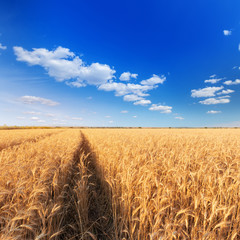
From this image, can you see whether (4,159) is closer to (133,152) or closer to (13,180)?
(13,180)

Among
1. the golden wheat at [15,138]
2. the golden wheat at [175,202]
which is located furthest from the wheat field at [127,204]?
the golden wheat at [15,138]

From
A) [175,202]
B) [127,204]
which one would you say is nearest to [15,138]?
[127,204]

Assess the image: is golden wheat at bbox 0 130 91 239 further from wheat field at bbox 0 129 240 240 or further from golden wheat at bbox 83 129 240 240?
golden wheat at bbox 83 129 240 240

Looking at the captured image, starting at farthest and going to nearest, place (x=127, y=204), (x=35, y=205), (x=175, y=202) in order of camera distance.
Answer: (x=175, y=202), (x=127, y=204), (x=35, y=205)

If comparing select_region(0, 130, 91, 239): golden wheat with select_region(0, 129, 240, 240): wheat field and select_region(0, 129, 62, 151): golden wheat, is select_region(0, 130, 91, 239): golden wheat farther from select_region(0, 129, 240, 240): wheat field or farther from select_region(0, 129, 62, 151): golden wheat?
select_region(0, 129, 62, 151): golden wheat

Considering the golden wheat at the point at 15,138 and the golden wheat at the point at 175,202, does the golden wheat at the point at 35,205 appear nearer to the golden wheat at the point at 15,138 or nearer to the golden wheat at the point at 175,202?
the golden wheat at the point at 175,202

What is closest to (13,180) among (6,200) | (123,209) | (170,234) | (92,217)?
(6,200)

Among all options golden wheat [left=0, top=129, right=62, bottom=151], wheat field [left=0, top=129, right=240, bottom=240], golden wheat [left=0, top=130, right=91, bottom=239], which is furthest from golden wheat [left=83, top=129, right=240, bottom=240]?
golden wheat [left=0, top=129, right=62, bottom=151]

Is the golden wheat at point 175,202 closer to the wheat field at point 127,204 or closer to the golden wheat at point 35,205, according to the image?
the wheat field at point 127,204

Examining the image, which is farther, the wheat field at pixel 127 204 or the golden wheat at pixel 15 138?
the golden wheat at pixel 15 138

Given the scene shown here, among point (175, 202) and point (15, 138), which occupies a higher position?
point (15, 138)

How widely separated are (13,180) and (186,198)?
3.68m

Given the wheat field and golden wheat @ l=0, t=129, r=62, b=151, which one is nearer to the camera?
the wheat field

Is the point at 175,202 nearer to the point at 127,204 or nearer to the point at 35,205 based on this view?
the point at 127,204
